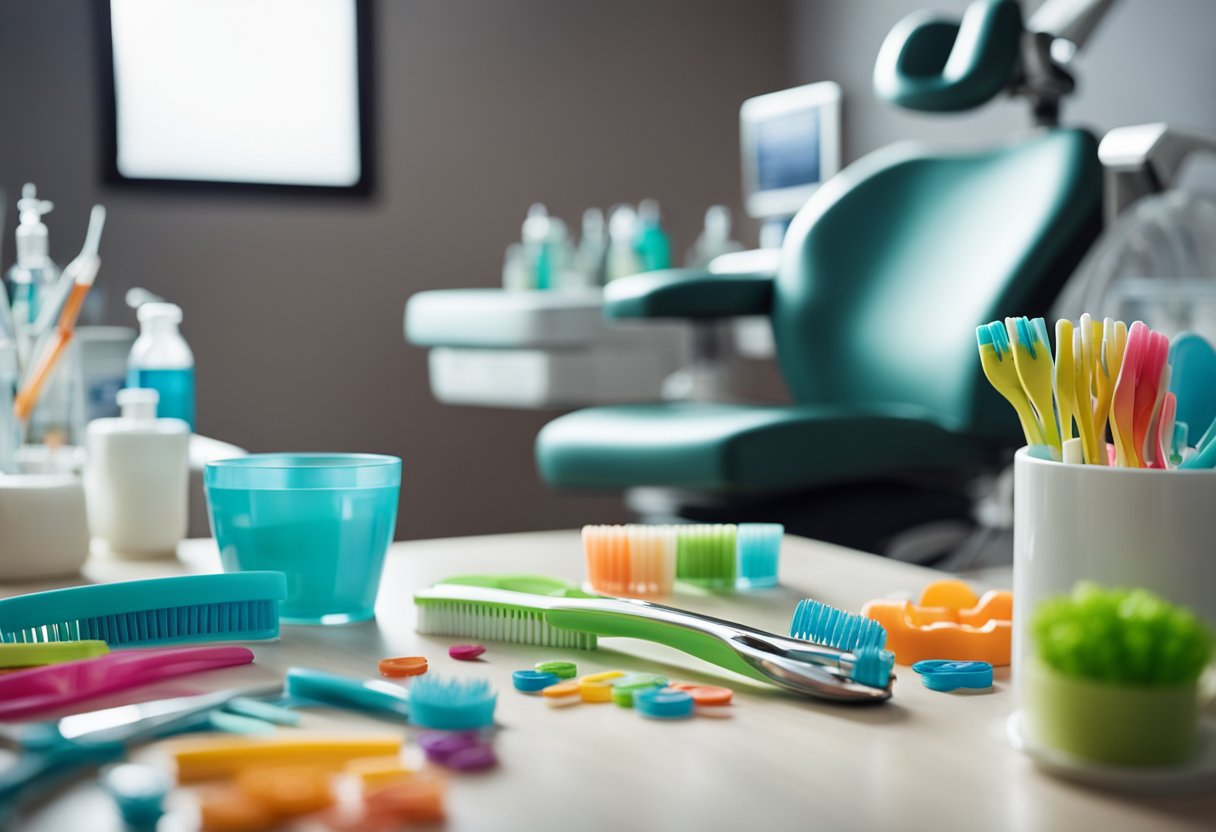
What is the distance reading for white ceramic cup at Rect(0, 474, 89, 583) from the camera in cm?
88

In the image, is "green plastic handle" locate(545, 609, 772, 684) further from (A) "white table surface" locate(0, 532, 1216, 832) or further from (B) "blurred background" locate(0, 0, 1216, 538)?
(B) "blurred background" locate(0, 0, 1216, 538)

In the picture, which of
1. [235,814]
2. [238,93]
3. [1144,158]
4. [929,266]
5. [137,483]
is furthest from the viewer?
[238,93]

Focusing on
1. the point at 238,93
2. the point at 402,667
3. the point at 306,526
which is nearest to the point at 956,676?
the point at 402,667

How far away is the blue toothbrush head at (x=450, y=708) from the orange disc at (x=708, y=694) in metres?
0.09

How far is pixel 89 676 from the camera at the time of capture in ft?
1.83

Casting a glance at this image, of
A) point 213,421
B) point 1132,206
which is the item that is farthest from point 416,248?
point 1132,206

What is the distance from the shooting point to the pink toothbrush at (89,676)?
1.77 feet

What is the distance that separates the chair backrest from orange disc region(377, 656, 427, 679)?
134cm

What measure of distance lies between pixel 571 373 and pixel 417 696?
88.0 inches

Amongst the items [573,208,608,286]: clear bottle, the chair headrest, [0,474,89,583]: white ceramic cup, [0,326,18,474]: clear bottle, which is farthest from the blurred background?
[0,474,89,583]: white ceramic cup

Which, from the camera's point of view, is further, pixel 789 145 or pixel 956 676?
pixel 789 145

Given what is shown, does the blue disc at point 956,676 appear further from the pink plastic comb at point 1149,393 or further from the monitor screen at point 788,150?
the monitor screen at point 788,150

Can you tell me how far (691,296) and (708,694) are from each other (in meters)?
1.62

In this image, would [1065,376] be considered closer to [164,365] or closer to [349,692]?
[349,692]
